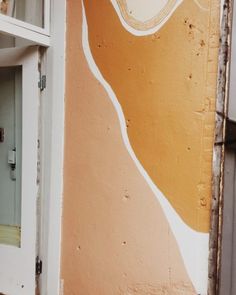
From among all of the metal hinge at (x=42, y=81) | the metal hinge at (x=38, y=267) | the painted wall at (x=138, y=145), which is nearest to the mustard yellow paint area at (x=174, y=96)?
the painted wall at (x=138, y=145)

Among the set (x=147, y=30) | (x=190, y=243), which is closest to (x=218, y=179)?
(x=190, y=243)

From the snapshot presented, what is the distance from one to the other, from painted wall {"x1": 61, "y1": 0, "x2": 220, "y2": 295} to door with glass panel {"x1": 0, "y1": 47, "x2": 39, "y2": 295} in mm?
244

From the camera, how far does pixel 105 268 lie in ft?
8.08

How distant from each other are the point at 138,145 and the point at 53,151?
0.64 m

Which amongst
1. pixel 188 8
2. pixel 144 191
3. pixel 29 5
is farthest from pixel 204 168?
pixel 29 5

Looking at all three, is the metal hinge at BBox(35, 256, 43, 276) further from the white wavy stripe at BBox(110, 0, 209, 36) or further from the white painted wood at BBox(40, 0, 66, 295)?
the white wavy stripe at BBox(110, 0, 209, 36)

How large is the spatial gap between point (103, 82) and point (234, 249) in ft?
4.26

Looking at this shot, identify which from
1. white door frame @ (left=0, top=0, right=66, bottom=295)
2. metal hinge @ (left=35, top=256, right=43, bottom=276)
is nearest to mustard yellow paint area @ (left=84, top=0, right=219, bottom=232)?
white door frame @ (left=0, top=0, right=66, bottom=295)

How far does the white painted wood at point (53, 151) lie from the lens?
2584 millimetres

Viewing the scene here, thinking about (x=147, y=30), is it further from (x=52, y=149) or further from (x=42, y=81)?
(x=52, y=149)

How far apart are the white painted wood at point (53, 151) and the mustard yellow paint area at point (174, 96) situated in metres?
0.36

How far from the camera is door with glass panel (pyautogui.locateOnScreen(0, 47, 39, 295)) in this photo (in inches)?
103

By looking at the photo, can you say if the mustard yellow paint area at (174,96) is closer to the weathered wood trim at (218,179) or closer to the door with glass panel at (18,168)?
the weathered wood trim at (218,179)

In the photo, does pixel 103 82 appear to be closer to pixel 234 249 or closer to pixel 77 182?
pixel 77 182
